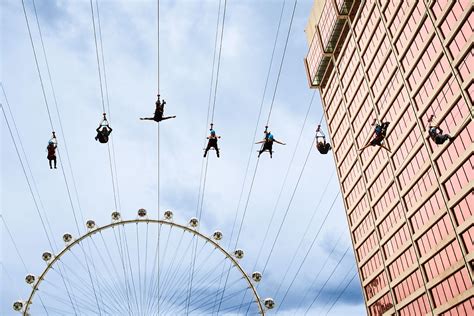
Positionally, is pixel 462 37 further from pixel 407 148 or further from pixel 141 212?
pixel 141 212

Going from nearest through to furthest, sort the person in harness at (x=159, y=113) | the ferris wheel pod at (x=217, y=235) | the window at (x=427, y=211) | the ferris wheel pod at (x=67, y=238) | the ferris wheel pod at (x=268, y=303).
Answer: the person in harness at (x=159, y=113), the ferris wheel pod at (x=268, y=303), the ferris wheel pod at (x=217, y=235), the ferris wheel pod at (x=67, y=238), the window at (x=427, y=211)

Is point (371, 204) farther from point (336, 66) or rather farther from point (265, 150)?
point (265, 150)

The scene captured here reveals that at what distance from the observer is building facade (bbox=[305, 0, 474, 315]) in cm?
4556

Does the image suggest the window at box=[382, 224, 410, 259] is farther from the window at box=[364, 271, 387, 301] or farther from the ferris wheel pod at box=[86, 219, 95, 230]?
the ferris wheel pod at box=[86, 219, 95, 230]

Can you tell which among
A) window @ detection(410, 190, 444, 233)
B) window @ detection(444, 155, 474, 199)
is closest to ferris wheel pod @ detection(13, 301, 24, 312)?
window @ detection(410, 190, 444, 233)

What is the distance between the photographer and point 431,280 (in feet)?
167

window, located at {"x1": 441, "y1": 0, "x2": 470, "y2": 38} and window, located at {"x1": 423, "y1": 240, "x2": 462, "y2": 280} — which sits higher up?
window, located at {"x1": 441, "y1": 0, "x2": 470, "y2": 38}

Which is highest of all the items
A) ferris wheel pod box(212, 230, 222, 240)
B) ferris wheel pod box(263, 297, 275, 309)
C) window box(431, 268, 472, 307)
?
ferris wheel pod box(212, 230, 222, 240)

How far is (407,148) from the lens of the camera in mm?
56688

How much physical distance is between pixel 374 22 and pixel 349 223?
31.5m

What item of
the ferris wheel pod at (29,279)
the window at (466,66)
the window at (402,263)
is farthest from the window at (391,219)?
the ferris wheel pod at (29,279)

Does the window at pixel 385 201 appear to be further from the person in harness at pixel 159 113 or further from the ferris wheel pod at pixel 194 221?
the person in harness at pixel 159 113

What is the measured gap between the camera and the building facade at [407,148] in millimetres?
45562

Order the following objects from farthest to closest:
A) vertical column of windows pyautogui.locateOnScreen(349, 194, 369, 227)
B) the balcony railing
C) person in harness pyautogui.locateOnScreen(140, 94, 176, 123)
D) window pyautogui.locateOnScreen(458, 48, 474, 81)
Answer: the balcony railing → vertical column of windows pyautogui.locateOnScreen(349, 194, 369, 227) → window pyautogui.locateOnScreen(458, 48, 474, 81) → person in harness pyautogui.locateOnScreen(140, 94, 176, 123)
